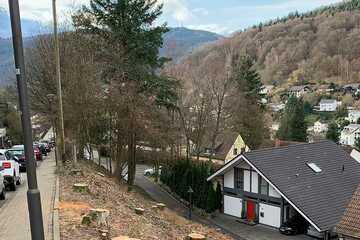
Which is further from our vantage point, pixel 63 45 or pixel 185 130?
pixel 185 130

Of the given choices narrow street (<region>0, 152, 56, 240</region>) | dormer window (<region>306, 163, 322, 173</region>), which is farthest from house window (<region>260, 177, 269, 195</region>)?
narrow street (<region>0, 152, 56, 240</region>)

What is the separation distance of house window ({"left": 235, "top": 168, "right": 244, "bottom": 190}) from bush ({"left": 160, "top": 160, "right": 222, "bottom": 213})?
74.2 inches

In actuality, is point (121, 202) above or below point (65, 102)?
below

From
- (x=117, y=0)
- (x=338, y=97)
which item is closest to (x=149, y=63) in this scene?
(x=117, y=0)

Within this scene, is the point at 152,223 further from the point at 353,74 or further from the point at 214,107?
the point at 353,74

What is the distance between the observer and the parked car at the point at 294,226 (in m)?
29.2

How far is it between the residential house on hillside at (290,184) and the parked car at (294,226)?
671 millimetres

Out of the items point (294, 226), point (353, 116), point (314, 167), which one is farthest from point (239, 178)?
point (353, 116)

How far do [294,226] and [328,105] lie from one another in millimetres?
140940

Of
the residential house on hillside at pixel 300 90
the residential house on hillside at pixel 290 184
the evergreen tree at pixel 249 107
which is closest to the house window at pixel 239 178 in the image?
the residential house on hillside at pixel 290 184

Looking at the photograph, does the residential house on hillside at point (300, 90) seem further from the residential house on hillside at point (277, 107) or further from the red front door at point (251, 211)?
the red front door at point (251, 211)

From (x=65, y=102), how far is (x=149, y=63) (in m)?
9.13

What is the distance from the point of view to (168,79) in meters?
34.9

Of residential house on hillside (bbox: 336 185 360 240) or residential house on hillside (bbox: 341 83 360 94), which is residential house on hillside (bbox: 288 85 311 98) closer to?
residential house on hillside (bbox: 341 83 360 94)
